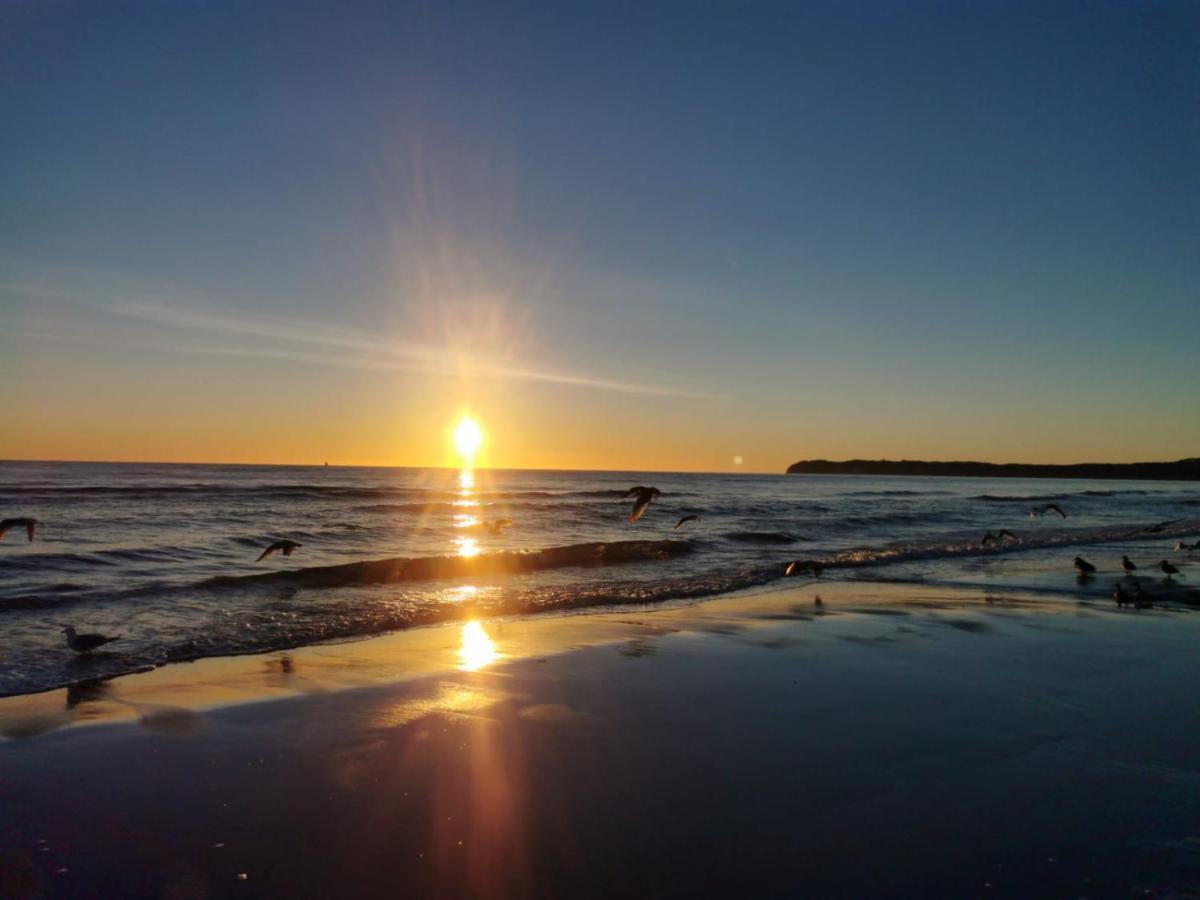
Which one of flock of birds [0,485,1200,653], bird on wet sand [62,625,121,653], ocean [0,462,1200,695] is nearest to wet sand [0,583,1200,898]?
bird on wet sand [62,625,121,653]

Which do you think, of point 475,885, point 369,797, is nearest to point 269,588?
point 369,797

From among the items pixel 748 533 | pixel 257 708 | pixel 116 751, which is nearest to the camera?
pixel 116 751

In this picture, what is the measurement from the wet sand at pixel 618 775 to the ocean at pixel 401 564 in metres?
A: 2.21

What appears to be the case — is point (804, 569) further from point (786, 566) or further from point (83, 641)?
point (83, 641)

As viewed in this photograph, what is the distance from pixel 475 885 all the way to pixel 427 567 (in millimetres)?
14500

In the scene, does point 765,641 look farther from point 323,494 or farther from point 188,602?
point 323,494

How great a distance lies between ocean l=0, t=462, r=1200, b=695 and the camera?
11219mm

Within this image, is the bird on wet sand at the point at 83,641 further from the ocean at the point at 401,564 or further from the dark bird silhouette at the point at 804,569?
the dark bird silhouette at the point at 804,569

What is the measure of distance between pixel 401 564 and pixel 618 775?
43.7ft

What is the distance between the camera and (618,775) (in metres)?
5.45

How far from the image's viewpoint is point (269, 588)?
48.7 ft

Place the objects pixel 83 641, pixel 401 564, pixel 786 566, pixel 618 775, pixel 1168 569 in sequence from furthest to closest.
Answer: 1. pixel 786 566
2. pixel 401 564
3. pixel 1168 569
4. pixel 83 641
5. pixel 618 775

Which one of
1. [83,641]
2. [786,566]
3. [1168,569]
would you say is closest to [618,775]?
[83,641]

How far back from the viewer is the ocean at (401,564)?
36.8 feet
